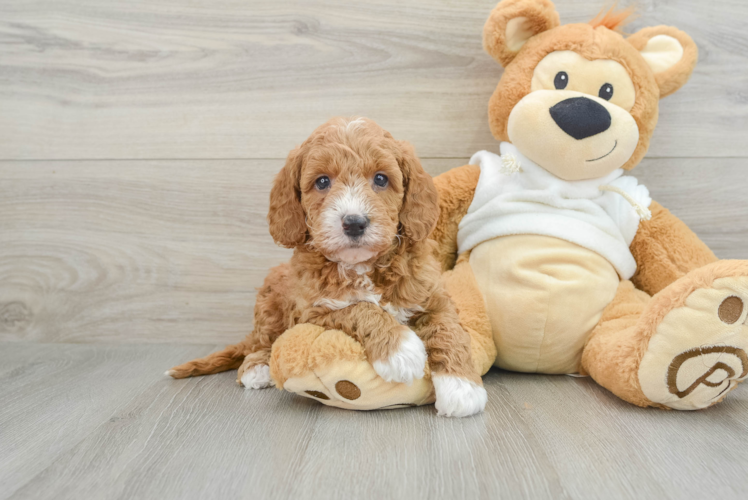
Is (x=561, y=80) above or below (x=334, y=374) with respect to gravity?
above

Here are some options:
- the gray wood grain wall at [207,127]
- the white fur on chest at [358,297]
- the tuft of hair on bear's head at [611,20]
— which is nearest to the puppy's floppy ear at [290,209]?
the white fur on chest at [358,297]

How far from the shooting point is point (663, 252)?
1.38m

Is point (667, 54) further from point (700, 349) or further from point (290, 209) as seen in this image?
point (290, 209)

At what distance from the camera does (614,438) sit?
99 cm

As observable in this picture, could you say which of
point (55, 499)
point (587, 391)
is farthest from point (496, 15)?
point (55, 499)

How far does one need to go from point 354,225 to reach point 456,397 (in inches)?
16.1

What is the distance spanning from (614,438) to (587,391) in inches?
10.2

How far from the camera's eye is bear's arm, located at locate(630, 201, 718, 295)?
137cm

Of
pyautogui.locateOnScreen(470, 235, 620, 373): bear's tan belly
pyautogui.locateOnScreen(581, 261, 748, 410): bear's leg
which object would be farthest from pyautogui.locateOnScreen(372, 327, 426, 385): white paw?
pyautogui.locateOnScreen(581, 261, 748, 410): bear's leg

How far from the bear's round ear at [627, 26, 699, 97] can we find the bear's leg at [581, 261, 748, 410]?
0.59 m

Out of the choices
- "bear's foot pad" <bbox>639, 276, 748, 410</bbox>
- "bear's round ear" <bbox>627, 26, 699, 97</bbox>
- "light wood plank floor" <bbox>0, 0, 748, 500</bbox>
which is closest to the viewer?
"bear's foot pad" <bbox>639, 276, 748, 410</bbox>

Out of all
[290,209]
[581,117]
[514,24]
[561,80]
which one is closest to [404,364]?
[290,209]

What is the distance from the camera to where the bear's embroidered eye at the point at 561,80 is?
1.32 meters

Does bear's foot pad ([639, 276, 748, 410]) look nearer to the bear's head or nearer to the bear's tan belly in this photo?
the bear's tan belly
